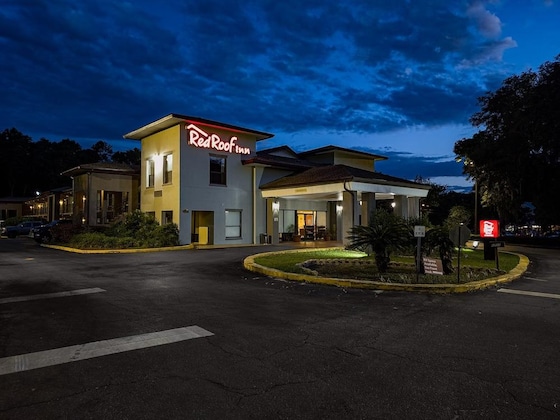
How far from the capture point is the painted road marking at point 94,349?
15.2 ft

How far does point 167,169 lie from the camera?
24.9 m

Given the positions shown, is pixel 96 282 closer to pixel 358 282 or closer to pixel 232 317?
pixel 232 317

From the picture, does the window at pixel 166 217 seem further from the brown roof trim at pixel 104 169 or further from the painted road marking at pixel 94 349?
the painted road marking at pixel 94 349

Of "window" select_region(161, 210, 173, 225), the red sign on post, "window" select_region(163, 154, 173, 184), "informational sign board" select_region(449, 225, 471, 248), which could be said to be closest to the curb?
"informational sign board" select_region(449, 225, 471, 248)

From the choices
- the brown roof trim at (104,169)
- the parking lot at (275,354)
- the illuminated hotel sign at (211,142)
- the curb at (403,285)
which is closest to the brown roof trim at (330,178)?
the illuminated hotel sign at (211,142)

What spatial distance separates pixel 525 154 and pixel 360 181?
1573 centimetres

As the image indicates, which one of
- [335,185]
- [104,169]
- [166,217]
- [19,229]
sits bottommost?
[19,229]

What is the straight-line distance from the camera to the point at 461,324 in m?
6.61

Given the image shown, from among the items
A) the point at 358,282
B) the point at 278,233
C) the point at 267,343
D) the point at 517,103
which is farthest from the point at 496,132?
the point at 267,343

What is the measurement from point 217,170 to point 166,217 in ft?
14.5

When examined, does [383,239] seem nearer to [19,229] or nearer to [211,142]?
[211,142]

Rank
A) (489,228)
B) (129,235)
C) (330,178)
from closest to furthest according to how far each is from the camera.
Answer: (489,228), (330,178), (129,235)

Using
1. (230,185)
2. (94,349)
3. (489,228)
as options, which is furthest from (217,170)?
(94,349)

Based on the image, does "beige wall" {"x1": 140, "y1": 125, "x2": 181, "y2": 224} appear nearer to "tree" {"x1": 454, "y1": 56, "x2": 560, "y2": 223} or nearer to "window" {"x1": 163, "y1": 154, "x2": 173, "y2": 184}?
"window" {"x1": 163, "y1": 154, "x2": 173, "y2": 184}
